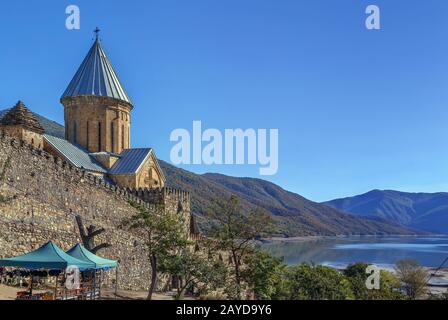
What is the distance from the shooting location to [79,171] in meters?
20.6


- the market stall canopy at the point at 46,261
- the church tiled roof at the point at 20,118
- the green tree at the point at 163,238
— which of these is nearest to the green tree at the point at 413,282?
the green tree at the point at 163,238

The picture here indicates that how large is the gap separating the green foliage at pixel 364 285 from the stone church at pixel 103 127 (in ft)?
58.0

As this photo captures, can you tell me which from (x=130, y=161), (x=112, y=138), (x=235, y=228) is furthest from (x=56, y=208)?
(x=112, y=138)

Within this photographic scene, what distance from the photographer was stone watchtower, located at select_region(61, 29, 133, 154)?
106 feet

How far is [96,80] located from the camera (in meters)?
33.1

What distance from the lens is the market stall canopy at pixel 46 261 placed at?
40.8 ft

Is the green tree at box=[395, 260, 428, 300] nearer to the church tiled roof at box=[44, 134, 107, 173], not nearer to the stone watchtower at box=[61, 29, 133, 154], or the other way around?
the stone watchtower at box=[61, 29, 133, 154]

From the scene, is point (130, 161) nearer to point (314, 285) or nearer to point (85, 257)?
point (314, 285)

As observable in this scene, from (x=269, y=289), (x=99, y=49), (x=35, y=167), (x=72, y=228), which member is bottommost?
(x=269, y=289)

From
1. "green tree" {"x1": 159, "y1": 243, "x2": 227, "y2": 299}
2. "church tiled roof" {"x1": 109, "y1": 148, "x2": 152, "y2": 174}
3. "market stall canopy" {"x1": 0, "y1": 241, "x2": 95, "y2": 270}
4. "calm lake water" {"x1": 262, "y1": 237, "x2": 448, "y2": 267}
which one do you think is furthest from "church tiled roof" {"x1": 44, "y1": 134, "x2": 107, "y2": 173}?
"calm lake water" {"x1": 262, "y1": 237, "x2": 448, "y2": 267}

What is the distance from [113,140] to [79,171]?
1299cm

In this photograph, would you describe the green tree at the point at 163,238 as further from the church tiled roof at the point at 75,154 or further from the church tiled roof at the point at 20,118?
the church tiled roof at the point at 20,118
